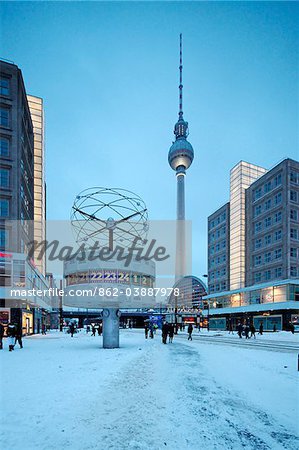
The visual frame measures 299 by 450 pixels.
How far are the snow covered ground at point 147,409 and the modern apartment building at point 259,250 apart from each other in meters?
47.6

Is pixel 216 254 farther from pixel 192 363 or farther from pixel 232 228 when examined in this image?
pixel 192 363

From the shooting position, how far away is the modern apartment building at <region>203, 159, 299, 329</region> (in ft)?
180

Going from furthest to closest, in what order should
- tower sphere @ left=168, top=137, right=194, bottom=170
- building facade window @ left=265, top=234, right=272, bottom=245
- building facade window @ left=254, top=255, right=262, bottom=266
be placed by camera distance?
tower sphere @ left=168, top=137, right=194, bottom=170 → building facade window @ left=254, top=255, right=262, bottom=266 → building facade window @ left=265, top=234, right=272, bottom=245

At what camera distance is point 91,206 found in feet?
72.7

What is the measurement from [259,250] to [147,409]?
62250 millimetres

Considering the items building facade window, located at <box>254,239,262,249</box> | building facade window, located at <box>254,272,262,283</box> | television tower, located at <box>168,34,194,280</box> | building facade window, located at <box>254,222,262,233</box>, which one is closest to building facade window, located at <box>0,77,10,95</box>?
building facade window, located at <box>254,222,262,233</box>

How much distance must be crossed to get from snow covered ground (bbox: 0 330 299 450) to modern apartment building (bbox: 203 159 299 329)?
47629 mm

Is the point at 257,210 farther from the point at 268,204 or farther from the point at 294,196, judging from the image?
the point at 294,196

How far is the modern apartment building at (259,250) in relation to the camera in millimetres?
54750

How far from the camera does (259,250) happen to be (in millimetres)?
64500

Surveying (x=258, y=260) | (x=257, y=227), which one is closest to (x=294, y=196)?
(x=257, y=227)

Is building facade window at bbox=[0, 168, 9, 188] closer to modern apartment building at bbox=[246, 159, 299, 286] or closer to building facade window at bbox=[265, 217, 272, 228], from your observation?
modern apartment building at bbox=[246, 159, 299, 286]

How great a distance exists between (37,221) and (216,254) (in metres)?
47.2

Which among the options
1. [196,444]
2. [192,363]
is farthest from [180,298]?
[196,444]
